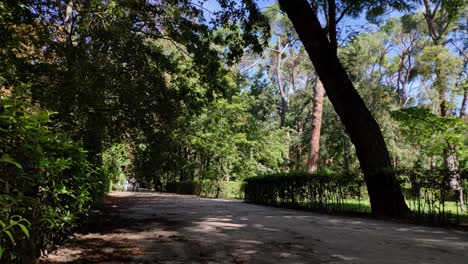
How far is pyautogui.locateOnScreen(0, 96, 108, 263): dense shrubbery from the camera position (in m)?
2.32

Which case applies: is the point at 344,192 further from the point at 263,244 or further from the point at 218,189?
the point at 218,189

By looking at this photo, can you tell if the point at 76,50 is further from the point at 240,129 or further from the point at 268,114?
the point at 268,114

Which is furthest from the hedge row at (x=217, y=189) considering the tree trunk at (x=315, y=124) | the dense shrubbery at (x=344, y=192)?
the dense shrubbery at (x=344, y=192)

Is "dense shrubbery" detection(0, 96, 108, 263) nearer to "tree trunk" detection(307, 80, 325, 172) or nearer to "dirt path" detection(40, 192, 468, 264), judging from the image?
"dirt path" detection(40, 192, 468, 264)

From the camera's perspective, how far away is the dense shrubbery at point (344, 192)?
873 centimetres

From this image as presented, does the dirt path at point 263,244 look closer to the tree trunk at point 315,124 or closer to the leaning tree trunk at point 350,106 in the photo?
the leaning tree trunk at point 350,106


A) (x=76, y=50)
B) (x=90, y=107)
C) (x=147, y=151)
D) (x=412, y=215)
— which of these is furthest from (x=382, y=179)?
(x=76, y=50)

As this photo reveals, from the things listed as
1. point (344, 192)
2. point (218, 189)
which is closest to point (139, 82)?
point (344, 192)

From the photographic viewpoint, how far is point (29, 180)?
2857 mm

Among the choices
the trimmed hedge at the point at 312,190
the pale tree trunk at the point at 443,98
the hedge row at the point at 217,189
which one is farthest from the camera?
the hedge row at the point at 217,189

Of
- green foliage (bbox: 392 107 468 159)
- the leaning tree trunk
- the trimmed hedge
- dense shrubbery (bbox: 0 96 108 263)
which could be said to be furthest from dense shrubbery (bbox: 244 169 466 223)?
dense shrubbery (bbox: 0 96 108 263)

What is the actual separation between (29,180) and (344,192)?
33.6ft

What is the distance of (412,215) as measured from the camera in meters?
9.56

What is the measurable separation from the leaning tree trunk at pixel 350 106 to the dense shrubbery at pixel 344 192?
674mm
